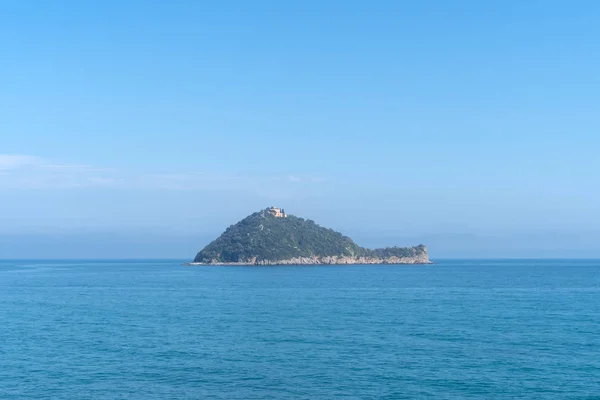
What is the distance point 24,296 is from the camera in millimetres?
106312

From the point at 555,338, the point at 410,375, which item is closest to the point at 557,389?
the point at 410,375

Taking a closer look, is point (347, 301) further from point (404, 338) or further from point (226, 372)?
point (226, 372)

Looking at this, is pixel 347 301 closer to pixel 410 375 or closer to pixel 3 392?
pixel 410 375

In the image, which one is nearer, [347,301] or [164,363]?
[164,363]

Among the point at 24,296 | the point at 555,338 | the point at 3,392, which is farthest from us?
the point at 24,296

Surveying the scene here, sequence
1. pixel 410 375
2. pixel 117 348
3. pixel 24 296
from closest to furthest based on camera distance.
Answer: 1. pixel 410 375
2. pixel 117 348
3. pixel 24 296

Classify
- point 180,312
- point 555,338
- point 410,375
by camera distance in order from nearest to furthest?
1. point 410,375
2. point 555,338
3. point 180,312

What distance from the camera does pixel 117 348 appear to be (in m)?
52.9

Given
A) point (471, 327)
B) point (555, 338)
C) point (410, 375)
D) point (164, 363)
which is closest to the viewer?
point (410, 375)

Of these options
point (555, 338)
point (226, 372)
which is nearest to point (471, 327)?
point (555, 338)

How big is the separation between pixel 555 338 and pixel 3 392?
47318mm

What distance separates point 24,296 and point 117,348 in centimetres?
6282

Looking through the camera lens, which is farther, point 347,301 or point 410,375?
point 347,301

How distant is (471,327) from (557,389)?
2492 cm
